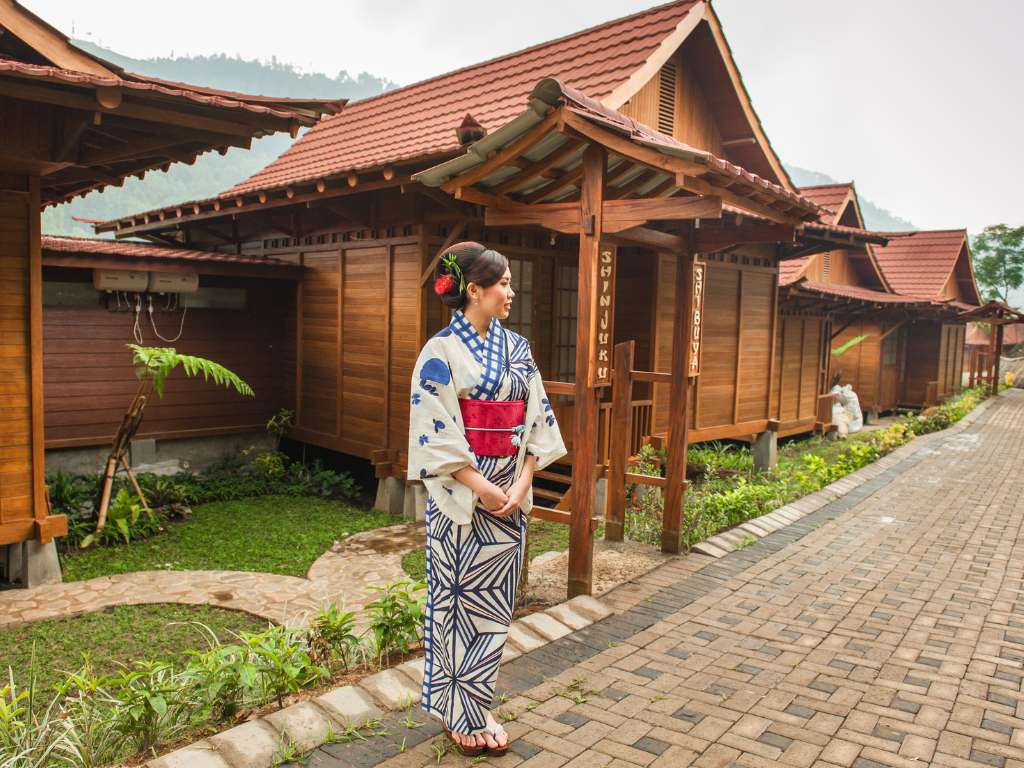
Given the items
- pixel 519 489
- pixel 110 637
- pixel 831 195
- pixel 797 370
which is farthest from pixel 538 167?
pixel 831 195

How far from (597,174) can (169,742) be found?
415 centimetres

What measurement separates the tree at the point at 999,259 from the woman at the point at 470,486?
41279 millimetres

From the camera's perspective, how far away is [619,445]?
7.13 meters

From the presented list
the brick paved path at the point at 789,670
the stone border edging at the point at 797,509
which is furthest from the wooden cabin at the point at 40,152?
the stone border edging at the point at 797,509

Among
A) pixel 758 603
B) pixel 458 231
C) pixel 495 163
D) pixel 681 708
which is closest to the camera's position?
pixel 681 708

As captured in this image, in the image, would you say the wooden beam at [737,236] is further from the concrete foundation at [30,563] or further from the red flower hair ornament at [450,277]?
the concrete foundation at [30,563]

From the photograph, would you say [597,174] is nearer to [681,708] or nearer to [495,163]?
[495,163]

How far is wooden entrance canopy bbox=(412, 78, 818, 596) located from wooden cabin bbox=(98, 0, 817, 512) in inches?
79.3

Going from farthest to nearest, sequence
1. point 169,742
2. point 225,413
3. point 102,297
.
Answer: point 225,413 → point 102,297 → point 169,742

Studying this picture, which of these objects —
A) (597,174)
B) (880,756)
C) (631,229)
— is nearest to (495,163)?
(597,174)

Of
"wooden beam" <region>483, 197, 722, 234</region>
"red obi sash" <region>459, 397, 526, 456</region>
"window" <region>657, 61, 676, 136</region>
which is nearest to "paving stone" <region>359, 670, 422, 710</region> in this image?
"red obi sash" <region>459, 397, 526, 456</region>

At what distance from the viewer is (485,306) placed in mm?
3523

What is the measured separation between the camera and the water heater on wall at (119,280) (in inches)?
359

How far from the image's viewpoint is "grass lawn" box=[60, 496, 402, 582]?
728 centimetres
